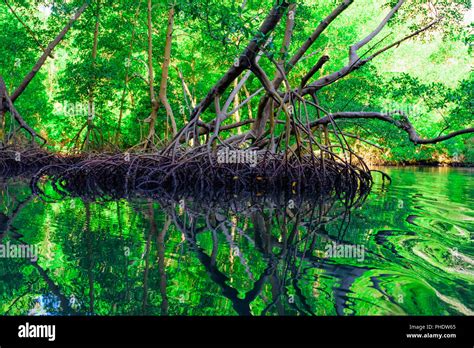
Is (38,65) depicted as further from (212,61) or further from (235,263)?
(235,263)

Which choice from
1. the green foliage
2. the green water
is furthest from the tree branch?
the green water

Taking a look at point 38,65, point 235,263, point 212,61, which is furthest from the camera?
point 212,61

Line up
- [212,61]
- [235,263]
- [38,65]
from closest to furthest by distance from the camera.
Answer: [235,263] < [38,65] < [212,61]

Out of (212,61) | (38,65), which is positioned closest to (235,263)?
(38,65)

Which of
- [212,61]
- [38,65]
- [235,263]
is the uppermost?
[212,61]

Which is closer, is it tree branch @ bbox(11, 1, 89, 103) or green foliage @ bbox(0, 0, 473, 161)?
green foliage @ bbox(0, 0, 473, 161)

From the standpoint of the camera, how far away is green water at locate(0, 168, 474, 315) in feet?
6.87

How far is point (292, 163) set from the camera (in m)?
7.52

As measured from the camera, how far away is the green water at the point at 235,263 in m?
2.09

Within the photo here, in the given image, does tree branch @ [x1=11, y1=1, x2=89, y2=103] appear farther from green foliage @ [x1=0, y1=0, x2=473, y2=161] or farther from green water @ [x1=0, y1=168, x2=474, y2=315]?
green water @ [x1=0, y1=168, x2=474, y2=315]

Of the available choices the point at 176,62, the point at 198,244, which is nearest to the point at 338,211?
the point at 198,244

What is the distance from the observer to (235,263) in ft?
9.19
